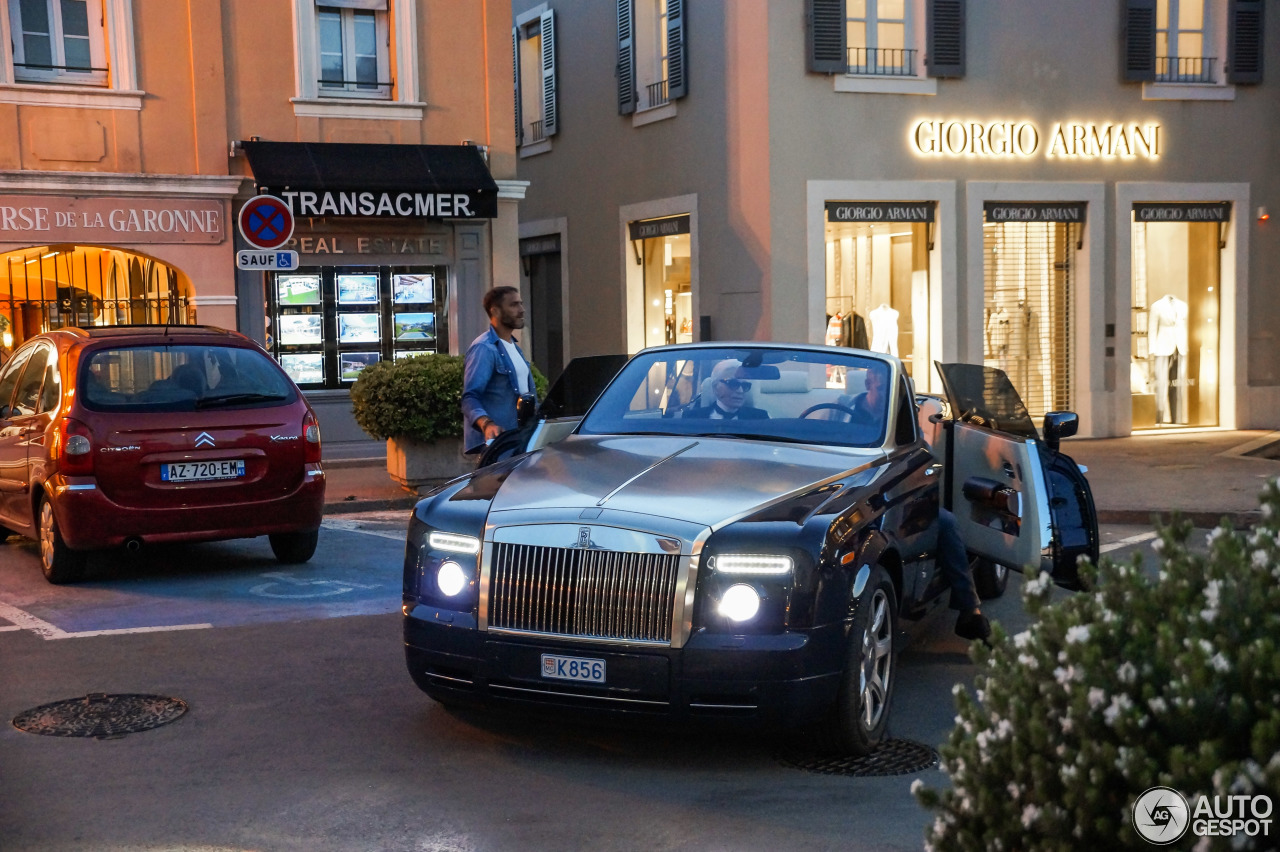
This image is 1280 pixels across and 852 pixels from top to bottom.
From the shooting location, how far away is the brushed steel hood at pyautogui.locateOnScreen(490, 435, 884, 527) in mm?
5477

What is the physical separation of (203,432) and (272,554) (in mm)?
1757

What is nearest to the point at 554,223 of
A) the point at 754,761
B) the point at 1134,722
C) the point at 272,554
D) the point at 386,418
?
the point at 386,418

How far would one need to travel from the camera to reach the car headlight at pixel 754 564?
205 inches

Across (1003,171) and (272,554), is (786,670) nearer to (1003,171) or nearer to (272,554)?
(272,554)

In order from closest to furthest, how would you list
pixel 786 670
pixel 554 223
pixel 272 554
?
pixel 786 670 → pixel 272 554 → pixel 554 223

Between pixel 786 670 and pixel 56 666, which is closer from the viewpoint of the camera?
pixel 786 670

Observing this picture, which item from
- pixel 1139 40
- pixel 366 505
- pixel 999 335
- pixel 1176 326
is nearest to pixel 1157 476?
pixel 999 335

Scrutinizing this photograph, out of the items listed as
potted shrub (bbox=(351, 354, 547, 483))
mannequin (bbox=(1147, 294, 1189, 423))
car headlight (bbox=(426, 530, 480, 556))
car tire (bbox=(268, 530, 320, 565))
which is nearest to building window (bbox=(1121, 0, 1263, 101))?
mannequin (bbox=(1147, 294, 1189, 423))

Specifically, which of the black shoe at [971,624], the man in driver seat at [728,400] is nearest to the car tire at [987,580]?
the black shoe at [971,624]

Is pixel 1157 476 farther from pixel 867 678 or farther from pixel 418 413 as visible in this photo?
pixel 867 678

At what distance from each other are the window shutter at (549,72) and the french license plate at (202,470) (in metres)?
15.6

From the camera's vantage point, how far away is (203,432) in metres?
9.45

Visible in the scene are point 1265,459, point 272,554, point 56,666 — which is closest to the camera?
point 56,666

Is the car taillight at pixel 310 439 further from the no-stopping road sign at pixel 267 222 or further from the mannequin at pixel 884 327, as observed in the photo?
the mannequin at pixel 884 327
